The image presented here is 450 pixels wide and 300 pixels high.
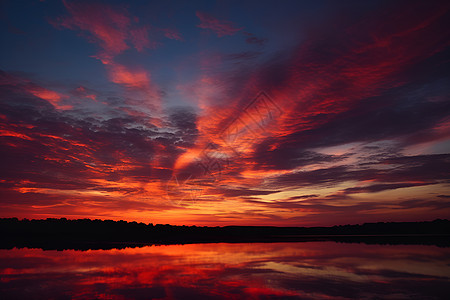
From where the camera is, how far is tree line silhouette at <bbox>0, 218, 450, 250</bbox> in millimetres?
48022

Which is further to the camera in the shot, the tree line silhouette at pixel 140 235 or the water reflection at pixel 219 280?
the tree line silhouette at pixel 140 235

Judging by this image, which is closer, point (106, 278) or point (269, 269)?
point (106, 278)

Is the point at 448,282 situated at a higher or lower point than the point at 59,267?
lower

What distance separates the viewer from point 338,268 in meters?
21.5

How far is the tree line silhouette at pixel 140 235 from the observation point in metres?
48.0

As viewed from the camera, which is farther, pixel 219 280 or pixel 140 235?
pixel 140 235

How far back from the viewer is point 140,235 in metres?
76.1

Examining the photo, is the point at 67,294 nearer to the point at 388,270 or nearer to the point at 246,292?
the point at 246,292

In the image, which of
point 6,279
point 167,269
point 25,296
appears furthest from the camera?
point 167,269

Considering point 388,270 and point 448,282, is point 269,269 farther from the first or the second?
point 448,282

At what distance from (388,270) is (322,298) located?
34.3ft

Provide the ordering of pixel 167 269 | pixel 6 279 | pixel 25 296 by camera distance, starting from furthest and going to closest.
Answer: pixel 167 269 → pixel 6 279 → pixel 25 296

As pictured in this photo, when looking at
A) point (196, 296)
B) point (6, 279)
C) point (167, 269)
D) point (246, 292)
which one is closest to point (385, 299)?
point (246, 292)

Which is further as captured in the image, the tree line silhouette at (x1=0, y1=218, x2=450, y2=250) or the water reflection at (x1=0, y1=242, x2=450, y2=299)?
the tree line silhouette at (x1=0, y1=218, x2=450, y2=250)
